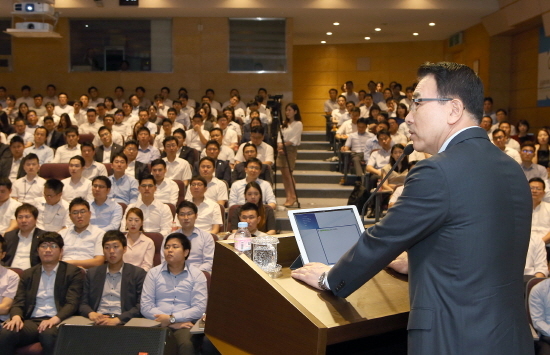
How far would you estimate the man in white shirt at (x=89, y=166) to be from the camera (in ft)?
21.8

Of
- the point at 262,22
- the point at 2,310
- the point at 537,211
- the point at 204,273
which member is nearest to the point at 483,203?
the point at 204,273

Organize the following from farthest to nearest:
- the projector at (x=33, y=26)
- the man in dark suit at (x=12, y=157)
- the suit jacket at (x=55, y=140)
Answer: the projector at (x=33, y=26) < the suit jacket at (x=55, y=140) < the man in dark suit at (x=12, y=157)

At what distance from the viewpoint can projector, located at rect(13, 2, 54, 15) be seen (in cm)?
848

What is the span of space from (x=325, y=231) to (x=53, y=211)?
14.0 ft

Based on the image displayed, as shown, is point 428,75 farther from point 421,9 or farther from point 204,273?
point 421,9

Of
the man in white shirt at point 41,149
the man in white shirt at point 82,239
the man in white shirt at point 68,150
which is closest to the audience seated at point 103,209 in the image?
the man in white shirt at point 82,239

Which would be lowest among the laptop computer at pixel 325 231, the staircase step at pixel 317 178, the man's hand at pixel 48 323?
the man's hand at pixel 48 323

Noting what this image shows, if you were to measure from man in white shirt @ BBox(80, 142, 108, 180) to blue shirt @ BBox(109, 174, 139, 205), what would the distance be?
48cm

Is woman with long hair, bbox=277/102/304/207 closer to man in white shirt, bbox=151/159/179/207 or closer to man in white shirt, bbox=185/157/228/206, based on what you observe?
man in white shirt, bbox=185/157/228/206

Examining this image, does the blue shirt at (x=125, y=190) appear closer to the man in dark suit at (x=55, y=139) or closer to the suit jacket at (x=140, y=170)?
the suit jacket at (x=140, y=170)

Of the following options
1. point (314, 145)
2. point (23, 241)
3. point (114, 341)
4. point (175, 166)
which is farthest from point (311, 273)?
point (314, 145)

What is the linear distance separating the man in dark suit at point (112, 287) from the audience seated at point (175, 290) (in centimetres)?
15

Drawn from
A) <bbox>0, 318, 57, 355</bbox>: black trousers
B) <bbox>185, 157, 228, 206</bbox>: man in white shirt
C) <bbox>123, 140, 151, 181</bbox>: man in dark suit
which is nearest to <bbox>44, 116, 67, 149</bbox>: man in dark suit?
<bbox>123, 140, 151, 181</bbox>: man in dark suit

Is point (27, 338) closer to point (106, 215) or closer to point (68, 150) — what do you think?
point (106, 215)
